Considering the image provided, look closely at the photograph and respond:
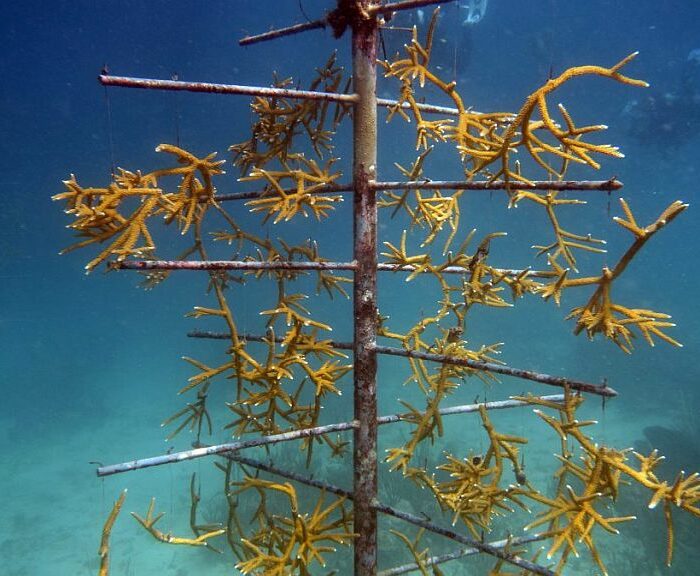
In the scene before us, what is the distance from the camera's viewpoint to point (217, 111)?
5066 centimetres

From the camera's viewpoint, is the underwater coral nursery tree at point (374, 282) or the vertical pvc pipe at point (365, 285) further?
the vertical pvc pipe at point (365, 285)

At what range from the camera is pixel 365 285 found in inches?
115

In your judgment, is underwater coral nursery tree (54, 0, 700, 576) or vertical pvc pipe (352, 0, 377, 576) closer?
underwater coral nursery tree (54, 0, 700, 576)

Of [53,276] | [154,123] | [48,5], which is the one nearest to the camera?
[48,5]

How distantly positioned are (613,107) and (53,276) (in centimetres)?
9900

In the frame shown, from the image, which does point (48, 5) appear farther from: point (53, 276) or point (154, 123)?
point (53, 276)

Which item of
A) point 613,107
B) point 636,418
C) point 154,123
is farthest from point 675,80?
point 154,123

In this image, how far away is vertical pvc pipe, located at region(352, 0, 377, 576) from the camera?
2.86m

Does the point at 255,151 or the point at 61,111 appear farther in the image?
the point at 61,111

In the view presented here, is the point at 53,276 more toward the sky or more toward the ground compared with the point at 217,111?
more toward the ground

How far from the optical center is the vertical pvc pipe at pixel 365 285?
286 centimetres

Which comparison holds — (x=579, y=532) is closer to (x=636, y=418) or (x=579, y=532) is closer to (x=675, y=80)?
(x=636, y=418)

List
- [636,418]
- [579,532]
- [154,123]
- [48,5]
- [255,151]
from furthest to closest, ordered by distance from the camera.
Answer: [154,123] < [48,5] < [636,418] < [255,151] < [579,532]

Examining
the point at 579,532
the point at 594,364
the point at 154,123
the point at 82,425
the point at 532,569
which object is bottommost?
the point at 82,425
